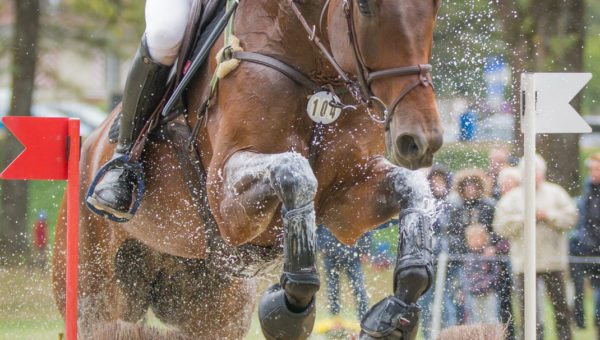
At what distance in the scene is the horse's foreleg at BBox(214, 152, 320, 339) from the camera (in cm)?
280

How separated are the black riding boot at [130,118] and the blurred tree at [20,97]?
5756 millimetres

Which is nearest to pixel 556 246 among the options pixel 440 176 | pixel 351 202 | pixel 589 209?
pixel 589 209

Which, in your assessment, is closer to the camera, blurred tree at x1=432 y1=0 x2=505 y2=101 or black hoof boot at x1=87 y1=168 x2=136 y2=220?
black hoof boot at x1=87 y1=168 x2=136 y2=220

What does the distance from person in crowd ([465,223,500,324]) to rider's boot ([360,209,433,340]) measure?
2.90 metres

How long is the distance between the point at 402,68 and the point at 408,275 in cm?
74

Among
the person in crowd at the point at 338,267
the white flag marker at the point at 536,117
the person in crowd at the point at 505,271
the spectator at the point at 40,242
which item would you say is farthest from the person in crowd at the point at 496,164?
the spectator at the point at 40,242

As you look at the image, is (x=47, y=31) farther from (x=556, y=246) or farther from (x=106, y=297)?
(x=556, y=246)

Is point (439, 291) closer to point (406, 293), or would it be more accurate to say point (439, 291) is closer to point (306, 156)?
point (306, 156)

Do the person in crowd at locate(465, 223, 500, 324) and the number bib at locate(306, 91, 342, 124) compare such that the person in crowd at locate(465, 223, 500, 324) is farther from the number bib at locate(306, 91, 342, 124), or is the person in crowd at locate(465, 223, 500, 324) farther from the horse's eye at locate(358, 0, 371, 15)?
the horse's eye at locate(358, 0, 371, 15)

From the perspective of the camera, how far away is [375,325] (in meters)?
2.78

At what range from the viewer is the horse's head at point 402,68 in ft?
8.49

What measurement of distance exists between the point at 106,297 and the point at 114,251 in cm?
35

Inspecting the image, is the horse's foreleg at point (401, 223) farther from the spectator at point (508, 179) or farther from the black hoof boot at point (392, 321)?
the spectator at point (508, 179)

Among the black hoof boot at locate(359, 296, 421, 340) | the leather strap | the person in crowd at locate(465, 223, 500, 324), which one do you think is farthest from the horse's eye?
the person in crowd at locate(465, 223, 500, 324)
